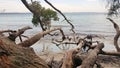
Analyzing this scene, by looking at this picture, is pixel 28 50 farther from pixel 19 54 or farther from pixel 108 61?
pixel 108 61

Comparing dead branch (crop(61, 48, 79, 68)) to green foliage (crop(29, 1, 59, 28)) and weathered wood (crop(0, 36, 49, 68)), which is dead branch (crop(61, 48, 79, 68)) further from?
green foliage (crop(29, 1, 59, 28))

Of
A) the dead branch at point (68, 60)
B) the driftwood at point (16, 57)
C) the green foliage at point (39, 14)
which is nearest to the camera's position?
the driftwood at point (16, 57)

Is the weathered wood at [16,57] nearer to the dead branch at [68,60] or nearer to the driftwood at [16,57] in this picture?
the driftwood at [16,57]

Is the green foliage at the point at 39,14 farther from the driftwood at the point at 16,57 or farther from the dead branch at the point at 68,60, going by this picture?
the driftwood at the point at 16,57

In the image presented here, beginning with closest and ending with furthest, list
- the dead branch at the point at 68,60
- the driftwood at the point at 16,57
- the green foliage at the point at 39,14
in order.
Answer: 1. the driftwood at the point at 16,57
2. the dead branch at the point at 68,60
3. the green foliage at the point at 39,14

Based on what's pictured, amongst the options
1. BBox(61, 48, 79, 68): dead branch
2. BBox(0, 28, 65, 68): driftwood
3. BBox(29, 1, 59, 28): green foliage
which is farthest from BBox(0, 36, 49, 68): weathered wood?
BBox(29, 1, 59, 28): green foliage

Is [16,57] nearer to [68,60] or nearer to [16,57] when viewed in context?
[16,57]

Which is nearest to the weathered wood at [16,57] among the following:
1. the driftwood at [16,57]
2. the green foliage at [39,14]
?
the driftwood at [16,57]

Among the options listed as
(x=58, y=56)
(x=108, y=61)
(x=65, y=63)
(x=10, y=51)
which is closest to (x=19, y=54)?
(x=10, y=51)

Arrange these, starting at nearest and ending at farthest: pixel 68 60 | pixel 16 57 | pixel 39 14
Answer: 1. pixel 16 57
2. pixel 68 60
3. pixel 39 14

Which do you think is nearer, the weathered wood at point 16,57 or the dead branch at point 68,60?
the weathered wood at point 16,57

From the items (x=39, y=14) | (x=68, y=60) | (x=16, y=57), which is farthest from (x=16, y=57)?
(x=39, y=14)

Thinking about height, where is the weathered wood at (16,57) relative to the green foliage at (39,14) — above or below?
above

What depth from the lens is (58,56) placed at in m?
21.8
